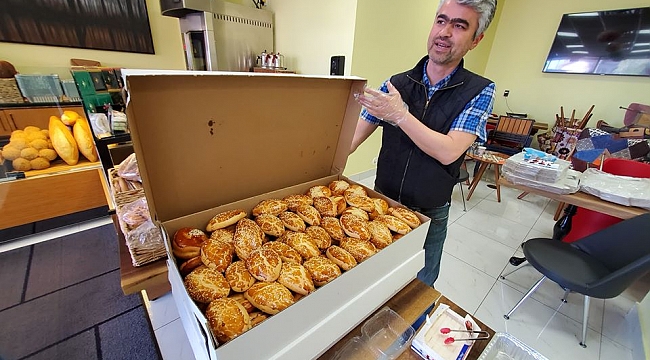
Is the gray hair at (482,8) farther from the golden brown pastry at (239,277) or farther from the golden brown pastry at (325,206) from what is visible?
the golden brown pastry at (239,277)

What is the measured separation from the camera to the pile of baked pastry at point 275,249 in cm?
45

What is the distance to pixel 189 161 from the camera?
22.2 inches

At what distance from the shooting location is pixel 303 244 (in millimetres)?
574

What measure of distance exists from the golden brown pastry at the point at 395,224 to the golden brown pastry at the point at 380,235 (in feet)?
0.05

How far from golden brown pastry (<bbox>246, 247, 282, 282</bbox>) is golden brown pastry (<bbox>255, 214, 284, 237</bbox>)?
0.25 ft

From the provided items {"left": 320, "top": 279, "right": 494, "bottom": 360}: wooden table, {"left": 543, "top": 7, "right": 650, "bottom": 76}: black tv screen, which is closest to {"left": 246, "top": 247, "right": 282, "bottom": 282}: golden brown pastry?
{"left": 320, "top": 279, "right": 494, "bottom": 360}: wooden table

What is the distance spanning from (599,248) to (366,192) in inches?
61.0

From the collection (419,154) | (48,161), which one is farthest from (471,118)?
(48,161)

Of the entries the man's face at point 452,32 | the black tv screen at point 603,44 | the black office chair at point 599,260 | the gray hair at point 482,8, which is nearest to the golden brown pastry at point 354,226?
the man's face at point 452,32

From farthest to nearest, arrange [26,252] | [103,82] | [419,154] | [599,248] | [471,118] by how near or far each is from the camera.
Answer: [26,252], [599,248], [103,82], [419,154], [471,118]

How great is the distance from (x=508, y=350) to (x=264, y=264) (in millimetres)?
594

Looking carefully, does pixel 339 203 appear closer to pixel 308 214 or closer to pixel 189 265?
pixel 308 214

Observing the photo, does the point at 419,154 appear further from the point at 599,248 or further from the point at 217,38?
the point at 217,38

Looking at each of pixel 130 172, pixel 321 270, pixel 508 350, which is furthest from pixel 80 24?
pixel 508 350
